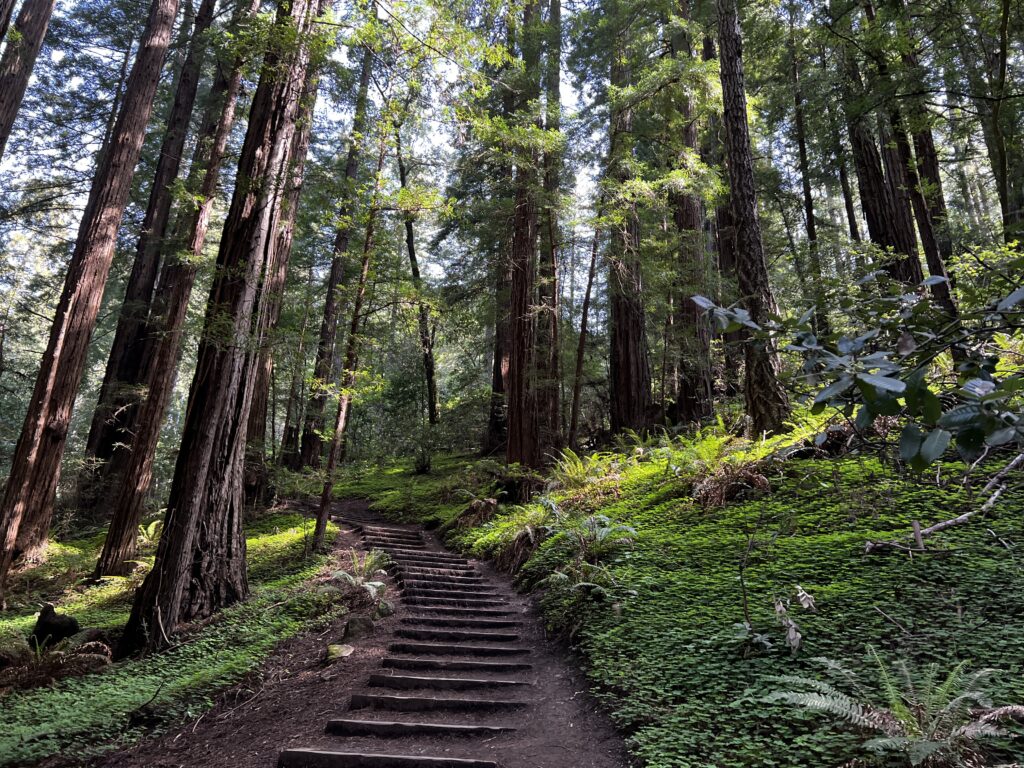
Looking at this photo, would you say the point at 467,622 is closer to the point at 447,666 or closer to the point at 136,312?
the point at 447,666

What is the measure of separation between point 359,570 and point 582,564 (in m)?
3.10

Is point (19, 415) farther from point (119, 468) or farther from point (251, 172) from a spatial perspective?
point (251, 172)

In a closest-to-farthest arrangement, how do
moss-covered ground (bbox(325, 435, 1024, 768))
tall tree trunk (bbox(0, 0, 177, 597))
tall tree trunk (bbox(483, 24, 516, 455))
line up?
1. moss-covered ground (bbox(325, 435, 1024, 768))
2. tall tree trunk (bbox(0, 0, 177, 597))
3. tall tree trunk (bbox(483, 24, 516, 455))

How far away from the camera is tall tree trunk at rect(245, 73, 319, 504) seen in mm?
6852

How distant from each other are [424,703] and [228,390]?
13.5 feet

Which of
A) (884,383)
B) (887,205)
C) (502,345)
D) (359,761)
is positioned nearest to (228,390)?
(359,761)

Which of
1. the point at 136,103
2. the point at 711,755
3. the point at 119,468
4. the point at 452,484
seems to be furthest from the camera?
the point at 452,484

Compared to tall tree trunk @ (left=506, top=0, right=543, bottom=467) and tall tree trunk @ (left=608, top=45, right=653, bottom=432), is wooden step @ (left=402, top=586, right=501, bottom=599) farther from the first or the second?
tall tree trunk @ (left=608, top=45, right=653, bottom=432)

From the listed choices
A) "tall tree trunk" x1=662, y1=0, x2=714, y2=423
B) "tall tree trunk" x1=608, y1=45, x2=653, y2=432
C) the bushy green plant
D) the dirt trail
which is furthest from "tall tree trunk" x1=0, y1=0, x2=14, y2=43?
"tall tree trunk" x1=662, y1=0, x2=714, y2=423

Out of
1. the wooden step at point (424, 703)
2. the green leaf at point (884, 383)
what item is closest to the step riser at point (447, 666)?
the wooden step at point (424, 703)

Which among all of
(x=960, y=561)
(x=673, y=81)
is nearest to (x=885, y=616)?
(x=960, y=561)

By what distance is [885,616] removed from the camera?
3260mm

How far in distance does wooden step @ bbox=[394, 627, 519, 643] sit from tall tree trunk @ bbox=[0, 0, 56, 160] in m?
8.07

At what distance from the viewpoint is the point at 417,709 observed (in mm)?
Answer: 3990
